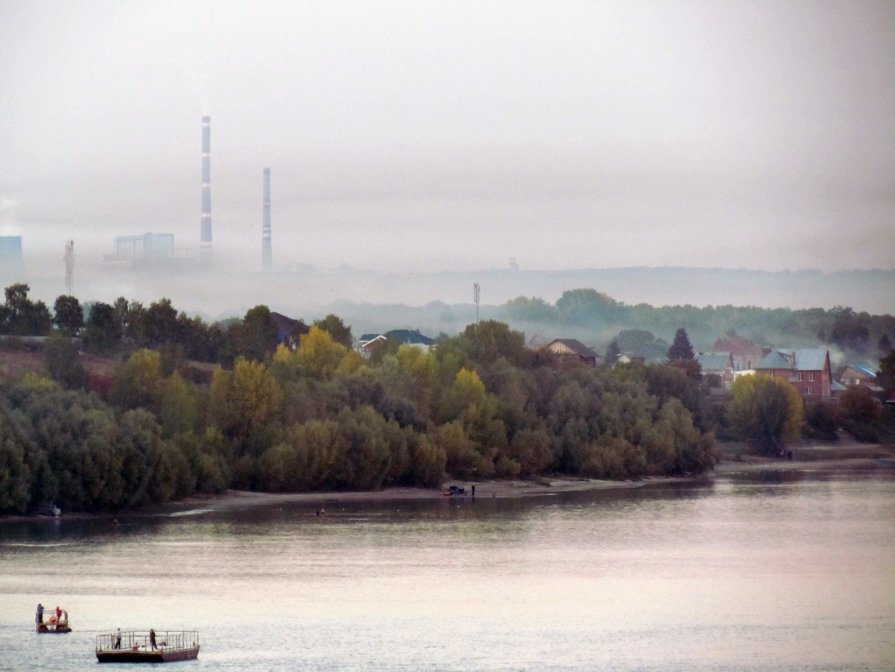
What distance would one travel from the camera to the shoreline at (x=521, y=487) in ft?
206

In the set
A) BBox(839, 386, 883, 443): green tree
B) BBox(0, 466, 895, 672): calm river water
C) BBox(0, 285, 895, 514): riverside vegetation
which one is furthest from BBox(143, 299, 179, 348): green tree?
BBox(839, 386, 883, 443): green tree

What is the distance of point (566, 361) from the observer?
331ft

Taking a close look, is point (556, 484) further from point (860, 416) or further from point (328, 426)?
point (860, 416)

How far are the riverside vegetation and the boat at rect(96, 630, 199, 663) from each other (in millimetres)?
19431

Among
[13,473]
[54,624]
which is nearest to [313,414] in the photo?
[13,473]

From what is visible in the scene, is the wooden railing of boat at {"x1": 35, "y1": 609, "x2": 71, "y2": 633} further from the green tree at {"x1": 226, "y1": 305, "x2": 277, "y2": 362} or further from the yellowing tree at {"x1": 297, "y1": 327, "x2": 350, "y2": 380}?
the green tree at {"x1": 226, "y1": 305, "x2": 277, "y2": 362}

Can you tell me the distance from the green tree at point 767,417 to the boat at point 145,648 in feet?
208

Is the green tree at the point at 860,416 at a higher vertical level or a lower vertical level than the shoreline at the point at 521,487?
higher

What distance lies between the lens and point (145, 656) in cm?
3616

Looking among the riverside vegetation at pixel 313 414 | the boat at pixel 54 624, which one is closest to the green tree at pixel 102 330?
the riverside vegetation at pixel 313 414

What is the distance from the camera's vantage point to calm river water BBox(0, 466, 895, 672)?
37.5 meters

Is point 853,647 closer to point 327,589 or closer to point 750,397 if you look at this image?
point 327,589

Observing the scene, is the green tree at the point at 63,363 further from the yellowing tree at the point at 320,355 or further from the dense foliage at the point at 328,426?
the yellowing tree at the point at 320,355

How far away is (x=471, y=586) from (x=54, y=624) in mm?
11710
